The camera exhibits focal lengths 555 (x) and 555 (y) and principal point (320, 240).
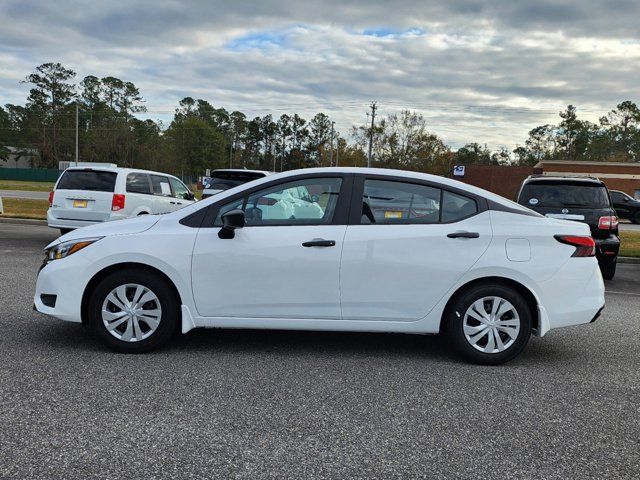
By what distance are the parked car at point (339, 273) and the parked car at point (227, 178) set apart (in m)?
8.12

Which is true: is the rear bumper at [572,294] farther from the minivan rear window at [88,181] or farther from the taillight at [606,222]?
the minivan rear window at [88,181]

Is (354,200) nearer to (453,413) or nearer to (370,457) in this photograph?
(453,413)

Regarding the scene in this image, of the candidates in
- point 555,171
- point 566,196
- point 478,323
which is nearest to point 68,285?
point 478,323

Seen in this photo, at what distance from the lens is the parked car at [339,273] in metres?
4.57

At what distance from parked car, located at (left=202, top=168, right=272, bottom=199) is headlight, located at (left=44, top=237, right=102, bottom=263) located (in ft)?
26.0

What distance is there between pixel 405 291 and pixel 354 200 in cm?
88

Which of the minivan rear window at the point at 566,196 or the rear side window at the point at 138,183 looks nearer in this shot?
the minivan rear window at the point at 566,196

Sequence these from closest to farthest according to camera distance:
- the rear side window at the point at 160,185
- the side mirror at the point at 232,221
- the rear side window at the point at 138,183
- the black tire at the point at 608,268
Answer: the side mirror at the point at 232,221 < the black tire at the point at 608,268 < the rear side window at the point at 138,183 < the rear side window at the point at 160,185

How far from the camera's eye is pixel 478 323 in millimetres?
4629

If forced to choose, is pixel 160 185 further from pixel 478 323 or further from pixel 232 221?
pixel 478 323

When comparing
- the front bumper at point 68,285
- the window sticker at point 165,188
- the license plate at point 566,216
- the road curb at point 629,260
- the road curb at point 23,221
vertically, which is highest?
the window sticker at point 165,188

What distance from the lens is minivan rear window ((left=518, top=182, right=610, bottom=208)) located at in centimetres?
880

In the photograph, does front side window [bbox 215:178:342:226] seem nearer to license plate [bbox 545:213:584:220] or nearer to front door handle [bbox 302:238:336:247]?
front door handle [bbox 302:238:336:247]

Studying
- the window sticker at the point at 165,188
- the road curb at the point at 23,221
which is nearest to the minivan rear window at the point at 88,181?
the window sticker at the point at 165,188
